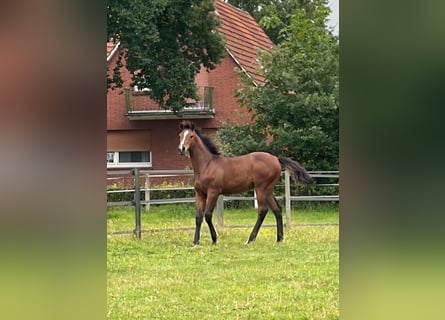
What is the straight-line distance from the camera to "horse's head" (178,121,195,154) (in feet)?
13.9

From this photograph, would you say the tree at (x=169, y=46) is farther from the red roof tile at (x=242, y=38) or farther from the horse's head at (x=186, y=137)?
the horse's head at (x=186, y=137)

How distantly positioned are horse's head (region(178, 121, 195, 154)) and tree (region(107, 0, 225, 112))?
2.05m

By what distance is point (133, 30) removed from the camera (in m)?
6.05

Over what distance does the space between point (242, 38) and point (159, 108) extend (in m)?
1.67

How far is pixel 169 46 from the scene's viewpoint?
675cm

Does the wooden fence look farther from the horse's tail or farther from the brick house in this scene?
the brick house

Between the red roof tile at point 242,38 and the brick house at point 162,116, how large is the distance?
19 millimetres

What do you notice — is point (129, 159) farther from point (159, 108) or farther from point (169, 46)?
point (169, 46)

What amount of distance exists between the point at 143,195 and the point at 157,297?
12.6 ft

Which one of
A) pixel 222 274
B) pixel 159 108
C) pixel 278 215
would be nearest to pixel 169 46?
pixel 159 108

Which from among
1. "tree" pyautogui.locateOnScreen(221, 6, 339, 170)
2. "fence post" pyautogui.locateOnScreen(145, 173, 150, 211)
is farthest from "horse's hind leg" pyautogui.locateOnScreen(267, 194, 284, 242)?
"tree" pyautogui.locateOnScreen(221, 6, 339, 170)
